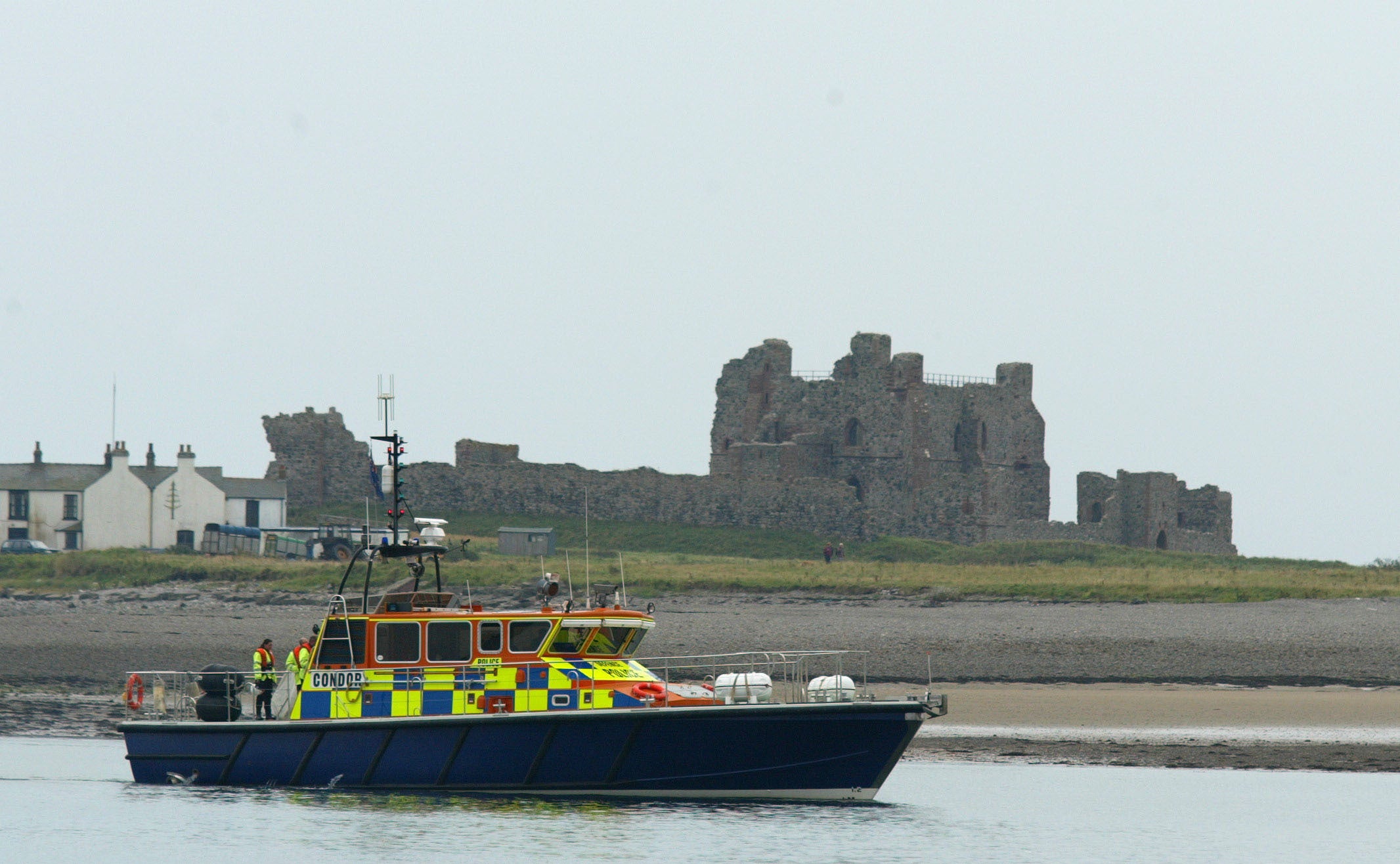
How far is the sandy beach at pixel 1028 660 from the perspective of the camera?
21.2 meters

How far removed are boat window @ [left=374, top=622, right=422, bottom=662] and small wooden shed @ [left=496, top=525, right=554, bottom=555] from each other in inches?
944

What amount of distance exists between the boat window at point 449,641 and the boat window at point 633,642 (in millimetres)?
1390

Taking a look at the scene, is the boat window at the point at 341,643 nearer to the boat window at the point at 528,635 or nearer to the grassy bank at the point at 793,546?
the boat window at the point at 528,635

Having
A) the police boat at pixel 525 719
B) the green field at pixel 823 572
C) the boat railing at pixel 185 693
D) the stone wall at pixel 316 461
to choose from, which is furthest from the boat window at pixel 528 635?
the stone wall at pixel 316 461

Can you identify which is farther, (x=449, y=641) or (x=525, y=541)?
(x=525, y=541)

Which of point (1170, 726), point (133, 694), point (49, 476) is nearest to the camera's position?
point (133, 694)

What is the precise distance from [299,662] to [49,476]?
29344mm

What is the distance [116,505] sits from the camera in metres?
43.8

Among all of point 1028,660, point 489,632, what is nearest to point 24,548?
point 1028,660

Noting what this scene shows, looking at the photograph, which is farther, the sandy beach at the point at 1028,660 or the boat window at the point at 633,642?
the sandy beach at the point at 1028,660

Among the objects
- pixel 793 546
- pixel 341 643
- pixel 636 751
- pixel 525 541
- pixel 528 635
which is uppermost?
A: pixel 525 541

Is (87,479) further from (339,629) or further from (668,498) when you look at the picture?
(339,629)

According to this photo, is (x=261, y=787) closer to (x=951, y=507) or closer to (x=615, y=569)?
(x=615, y=569)

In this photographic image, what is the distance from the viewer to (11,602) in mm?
33625
